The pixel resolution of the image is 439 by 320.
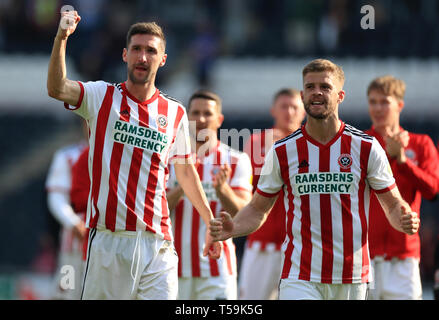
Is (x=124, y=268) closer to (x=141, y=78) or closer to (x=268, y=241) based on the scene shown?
(x=141, y=78)

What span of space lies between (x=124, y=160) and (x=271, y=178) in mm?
976

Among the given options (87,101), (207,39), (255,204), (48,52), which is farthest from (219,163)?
(48,52)

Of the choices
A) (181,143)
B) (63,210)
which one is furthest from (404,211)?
(63,210)

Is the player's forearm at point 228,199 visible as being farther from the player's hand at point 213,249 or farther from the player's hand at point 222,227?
the player's hand at point 222,227

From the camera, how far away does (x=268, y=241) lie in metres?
8.23

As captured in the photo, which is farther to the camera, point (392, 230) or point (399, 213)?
point (392, 230)

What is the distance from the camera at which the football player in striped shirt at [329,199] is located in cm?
530

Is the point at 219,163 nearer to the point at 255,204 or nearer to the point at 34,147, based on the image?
the point at 255,204

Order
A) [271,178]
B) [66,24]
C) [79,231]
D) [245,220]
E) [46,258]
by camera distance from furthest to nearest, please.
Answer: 1. [46,258]
2. [79,231]
3. [245,220]
4. [271,178]
5. [66,24]

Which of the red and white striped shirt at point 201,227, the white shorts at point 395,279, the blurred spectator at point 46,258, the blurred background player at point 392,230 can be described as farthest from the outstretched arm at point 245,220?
the blurred spectator at point 46,258

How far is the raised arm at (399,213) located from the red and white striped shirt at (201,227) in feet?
6.23

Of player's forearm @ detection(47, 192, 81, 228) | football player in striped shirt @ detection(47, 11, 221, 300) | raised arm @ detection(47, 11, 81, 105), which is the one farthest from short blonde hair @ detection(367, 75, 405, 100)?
player's forearm @ detection(47, 192, 81, 228)

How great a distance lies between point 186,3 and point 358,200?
13356mm

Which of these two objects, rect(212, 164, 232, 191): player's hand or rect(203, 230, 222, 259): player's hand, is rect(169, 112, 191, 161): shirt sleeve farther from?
rect(203, 230, 222, 259): player's hand
